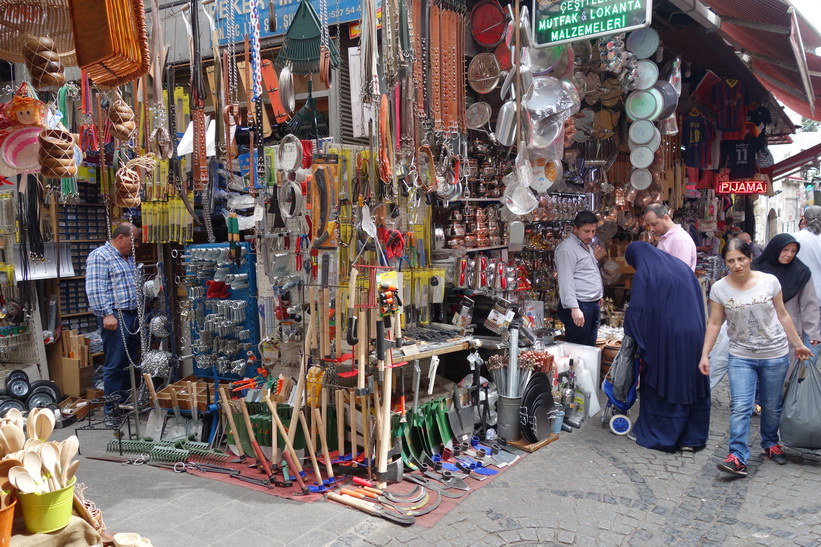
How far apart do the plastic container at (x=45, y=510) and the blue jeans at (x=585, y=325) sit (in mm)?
4691

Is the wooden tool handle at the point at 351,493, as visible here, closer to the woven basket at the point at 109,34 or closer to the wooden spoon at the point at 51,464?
the wooden spoon at the point at 51,464

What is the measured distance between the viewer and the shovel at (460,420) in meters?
4.66

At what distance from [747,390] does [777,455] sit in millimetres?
636

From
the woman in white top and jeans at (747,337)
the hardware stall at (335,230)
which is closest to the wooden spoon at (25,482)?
the hardware stall at (335,230)

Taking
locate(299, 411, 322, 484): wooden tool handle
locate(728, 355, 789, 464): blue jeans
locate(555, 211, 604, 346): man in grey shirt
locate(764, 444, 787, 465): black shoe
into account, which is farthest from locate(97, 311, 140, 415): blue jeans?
locate(764, 444, 787, 465): black shoe

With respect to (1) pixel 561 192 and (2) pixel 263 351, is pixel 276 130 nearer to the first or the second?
(2) pixel 263 351

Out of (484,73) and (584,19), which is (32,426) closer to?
(584,19)

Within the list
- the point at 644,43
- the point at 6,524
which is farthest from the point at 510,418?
the point at 644,43

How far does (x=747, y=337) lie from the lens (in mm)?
4250

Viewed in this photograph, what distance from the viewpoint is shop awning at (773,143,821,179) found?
43.9 ft

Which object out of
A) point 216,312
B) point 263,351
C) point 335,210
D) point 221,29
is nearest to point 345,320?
point 335,210

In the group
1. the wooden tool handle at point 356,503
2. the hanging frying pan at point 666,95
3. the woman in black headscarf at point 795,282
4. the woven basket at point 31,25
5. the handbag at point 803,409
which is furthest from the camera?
the hanging frying pan at point 666,95

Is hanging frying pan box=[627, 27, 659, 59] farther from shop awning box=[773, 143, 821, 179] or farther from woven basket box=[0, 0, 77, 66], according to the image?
shop awning box=[773, 143, 821, 179]

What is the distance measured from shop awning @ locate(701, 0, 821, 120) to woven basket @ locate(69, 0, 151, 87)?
578cm
